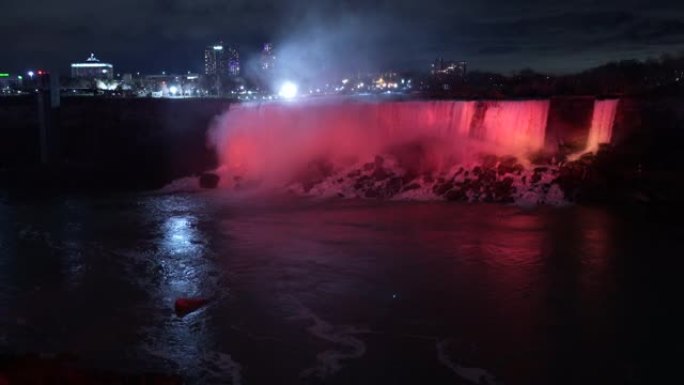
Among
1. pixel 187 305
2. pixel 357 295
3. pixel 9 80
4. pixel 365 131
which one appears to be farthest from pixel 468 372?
pixel 9 80

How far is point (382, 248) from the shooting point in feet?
49.5

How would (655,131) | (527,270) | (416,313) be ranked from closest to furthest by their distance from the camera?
(416,313) < (527,270) < (655,131)

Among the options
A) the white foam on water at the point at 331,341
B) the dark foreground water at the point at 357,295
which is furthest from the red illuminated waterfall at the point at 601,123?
the white foam on water at the point at 331,341

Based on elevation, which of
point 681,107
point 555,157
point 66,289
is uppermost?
point 681,107

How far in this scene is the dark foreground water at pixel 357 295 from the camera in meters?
8.56

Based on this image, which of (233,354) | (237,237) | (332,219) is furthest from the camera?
(332,219)

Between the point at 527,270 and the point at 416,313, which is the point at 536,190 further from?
the point at 416,313

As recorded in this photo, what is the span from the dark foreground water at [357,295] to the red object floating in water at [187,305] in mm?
127

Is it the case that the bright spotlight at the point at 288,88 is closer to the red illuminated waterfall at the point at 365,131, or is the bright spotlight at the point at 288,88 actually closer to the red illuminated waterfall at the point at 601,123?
the red illuminated waterfall at the point at 365,131

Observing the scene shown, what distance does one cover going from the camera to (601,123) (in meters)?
23.6

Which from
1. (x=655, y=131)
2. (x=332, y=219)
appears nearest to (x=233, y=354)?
(x=332, y=219)

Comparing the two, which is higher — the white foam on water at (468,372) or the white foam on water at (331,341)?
the white foam on water at (468,372)

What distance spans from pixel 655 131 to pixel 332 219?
11967 millimetres

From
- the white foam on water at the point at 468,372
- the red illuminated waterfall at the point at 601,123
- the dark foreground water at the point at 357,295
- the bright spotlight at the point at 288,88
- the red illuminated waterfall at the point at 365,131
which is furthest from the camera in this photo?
the bright spotlight at the point at 288,88
